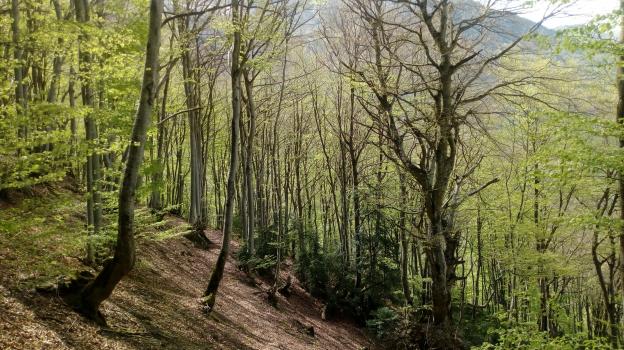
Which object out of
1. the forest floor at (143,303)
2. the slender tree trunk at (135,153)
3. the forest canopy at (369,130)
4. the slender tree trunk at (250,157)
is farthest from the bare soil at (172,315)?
the slender tree trunk at (250,157)

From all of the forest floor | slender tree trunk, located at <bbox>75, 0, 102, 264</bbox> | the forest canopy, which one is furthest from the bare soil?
slender tree trunk, located at <bbox>75, 0, 102, 264</bbox>

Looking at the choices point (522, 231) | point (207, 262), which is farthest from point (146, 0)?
point (522, 231)

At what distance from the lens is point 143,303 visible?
8570 millimetres

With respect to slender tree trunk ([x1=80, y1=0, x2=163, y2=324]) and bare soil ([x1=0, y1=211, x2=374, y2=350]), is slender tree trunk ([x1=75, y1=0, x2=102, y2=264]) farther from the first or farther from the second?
slender tree trunk ([x1=80, y1=0, x2=163, y2=324])

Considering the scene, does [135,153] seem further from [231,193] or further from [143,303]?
[231,193]

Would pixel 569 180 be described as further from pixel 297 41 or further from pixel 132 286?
pixel 297 41

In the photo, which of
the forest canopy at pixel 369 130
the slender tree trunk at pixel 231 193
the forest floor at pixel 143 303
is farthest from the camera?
the slender tree trunk at pixel 231 193

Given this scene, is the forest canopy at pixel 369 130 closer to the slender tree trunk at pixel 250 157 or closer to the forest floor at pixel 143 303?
the slender tree trunk at pixel 250 157

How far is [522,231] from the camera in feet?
61.2

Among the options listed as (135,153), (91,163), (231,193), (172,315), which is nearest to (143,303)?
(172,315)

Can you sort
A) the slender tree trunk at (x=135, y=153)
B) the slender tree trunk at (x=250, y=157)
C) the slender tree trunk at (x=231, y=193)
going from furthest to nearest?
1. the slender tree trunk at (x=250, y=157)
2. the slender tree trunk at (x=231, y=193)
3. the slender tree trunk at (x=135, y=153)

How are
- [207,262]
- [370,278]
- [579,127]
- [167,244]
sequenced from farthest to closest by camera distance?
[370,278]
[207,262]
[167,244]
[579,127]

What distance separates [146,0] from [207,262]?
9.36m

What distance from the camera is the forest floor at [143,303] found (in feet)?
18.6
